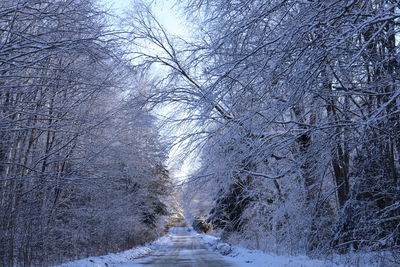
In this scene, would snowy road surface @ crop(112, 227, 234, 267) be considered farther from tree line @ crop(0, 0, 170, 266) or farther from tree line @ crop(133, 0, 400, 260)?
tree line @ crop(133, 0, 400, 260)

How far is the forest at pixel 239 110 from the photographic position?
4379 millimetres

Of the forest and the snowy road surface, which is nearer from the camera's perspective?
the forest

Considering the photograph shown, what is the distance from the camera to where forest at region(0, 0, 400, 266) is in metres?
4.38

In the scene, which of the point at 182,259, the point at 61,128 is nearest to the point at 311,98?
the point at 61,128

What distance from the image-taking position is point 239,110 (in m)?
6.59

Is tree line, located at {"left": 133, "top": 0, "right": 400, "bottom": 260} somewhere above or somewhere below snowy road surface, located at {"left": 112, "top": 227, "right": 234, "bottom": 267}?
above

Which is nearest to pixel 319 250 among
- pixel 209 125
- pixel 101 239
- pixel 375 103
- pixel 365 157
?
pixel 365 157

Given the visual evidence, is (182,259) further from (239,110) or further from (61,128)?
(239,110)

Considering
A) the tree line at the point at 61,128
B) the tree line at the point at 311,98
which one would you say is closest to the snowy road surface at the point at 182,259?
the tree line at the point at 61,128

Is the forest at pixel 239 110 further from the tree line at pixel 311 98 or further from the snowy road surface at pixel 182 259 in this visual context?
the snowy road surface at pixel 182 259

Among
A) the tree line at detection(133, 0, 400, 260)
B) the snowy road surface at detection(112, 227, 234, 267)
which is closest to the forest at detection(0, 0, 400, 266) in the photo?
the tree line at detection(133, 0, 400, 260)

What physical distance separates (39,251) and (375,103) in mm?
8219

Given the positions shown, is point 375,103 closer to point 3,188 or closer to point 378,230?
point 378,230

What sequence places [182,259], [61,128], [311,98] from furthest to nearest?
[182,259], [61,128], [311,98]
